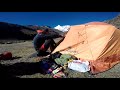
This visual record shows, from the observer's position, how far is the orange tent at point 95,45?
26.9 feet

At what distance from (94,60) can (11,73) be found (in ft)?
9.72

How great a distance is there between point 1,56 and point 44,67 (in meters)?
3.32

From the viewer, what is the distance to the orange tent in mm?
8211

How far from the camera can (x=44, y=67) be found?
7.92 m

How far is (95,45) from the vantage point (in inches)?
347
